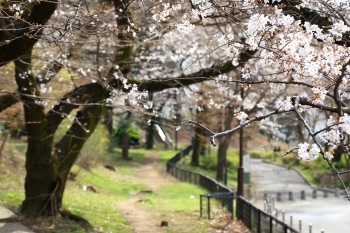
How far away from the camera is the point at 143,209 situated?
1859 cm

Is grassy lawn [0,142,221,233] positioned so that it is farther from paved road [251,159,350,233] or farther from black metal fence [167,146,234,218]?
paved road [251,159,350,233]

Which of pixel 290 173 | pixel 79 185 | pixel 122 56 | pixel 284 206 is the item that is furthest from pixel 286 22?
pixel 290 173

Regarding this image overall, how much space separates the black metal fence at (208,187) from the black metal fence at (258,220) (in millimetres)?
1221

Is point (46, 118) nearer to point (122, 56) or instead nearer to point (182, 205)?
point (122, 56)

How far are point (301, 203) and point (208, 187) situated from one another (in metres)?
6.85

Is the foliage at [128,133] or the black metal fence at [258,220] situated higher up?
the foliage at [128,133]

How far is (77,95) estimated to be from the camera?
12.3 m

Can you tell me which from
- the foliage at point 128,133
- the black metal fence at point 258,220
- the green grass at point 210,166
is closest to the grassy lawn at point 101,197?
Answer: the black metal fence at point 258,220

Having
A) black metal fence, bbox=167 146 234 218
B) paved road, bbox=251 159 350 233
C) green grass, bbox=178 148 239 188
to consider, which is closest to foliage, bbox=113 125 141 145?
black metal fence, bbox=167 146 234 218

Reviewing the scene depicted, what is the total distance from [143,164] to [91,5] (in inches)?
1191

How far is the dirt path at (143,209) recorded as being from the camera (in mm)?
14359

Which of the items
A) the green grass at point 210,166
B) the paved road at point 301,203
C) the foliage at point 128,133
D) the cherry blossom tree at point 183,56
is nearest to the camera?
the cherry blossom tree at point 183,56

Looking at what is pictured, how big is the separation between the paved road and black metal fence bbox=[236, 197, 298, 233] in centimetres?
433

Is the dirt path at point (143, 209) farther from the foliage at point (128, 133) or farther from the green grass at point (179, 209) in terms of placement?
the foliage at point (128, 133)
